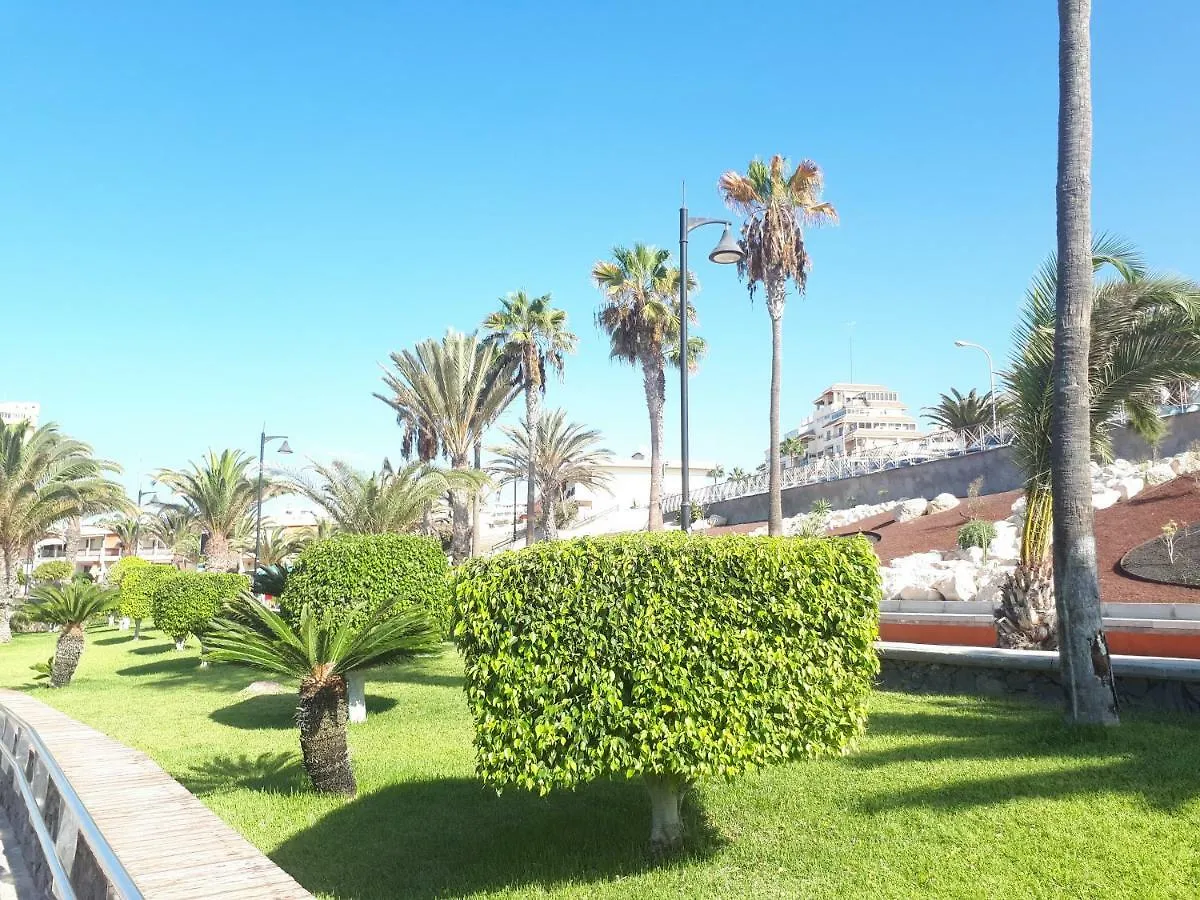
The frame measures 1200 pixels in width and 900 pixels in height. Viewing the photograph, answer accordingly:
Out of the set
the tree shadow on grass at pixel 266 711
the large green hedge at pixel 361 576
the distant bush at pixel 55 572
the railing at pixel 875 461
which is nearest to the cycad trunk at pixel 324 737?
the large green hedge at pixel 361 576

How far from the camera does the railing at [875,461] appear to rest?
31250 mm

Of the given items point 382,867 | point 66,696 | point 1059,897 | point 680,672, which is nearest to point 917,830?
point 1059,897

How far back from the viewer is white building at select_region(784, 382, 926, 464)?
10275cm

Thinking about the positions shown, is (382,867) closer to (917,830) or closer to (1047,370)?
(917,830)

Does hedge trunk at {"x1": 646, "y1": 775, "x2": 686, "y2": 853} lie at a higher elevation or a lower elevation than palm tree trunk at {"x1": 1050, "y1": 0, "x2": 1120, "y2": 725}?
lower

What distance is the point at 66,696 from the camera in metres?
15.5

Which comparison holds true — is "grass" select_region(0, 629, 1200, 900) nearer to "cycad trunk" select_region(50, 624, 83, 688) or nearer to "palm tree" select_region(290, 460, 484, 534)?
"cycad trunk" select_region(50, 624, 83, 688)

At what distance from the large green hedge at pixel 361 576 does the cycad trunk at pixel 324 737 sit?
3.65m

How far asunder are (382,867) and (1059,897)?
451 centimetres

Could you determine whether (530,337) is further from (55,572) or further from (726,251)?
(55,572)

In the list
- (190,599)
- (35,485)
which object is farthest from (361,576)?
(35,485)

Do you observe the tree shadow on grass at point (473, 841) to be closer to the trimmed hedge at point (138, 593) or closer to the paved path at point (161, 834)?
the paved path at point (161, 834)

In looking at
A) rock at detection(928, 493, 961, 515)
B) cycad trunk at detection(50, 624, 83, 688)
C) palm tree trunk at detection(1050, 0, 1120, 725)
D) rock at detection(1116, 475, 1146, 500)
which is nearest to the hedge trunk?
palm tree trunk at detection(1050, 0, 1120, 725)

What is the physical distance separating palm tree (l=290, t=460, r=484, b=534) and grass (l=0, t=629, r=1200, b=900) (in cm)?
1141
